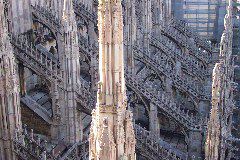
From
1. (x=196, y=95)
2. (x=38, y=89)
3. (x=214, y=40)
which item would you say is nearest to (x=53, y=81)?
(x=38, y=89)

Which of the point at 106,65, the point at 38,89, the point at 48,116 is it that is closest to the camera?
the point at 106,65

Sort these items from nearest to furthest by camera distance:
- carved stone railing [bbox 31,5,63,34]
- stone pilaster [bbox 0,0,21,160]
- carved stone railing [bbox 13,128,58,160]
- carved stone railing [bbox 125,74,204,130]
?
stone pilaster [bbox 0,0,21,160] → carved stone railing [bbox 13,128,58,160] → carved stone railing [bbox 31,5,63,34] → carved stone railing [bbox 125,74,204,130]

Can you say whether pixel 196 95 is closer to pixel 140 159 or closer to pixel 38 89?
pixel 140 159

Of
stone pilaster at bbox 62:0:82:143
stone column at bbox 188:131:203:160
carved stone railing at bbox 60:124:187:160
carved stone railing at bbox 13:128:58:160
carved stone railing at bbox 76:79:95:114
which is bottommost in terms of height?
stone column at bbox 188:131:203:160

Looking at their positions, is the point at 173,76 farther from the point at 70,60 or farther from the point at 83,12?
the point at 70,60

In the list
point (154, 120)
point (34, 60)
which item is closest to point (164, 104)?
point (154, 120)

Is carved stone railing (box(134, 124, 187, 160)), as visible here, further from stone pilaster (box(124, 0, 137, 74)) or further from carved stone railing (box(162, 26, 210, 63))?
carved stone railing (box(162, 26, 210, 63))

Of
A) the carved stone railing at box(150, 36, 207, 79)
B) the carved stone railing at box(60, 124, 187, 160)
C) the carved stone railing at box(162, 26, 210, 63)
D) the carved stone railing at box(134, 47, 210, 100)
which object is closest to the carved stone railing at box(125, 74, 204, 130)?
the carved stone railing at box(60, 124, 187, 160)

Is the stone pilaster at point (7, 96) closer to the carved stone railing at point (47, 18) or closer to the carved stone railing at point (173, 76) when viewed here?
the carved stone railing at point (47, 18)
